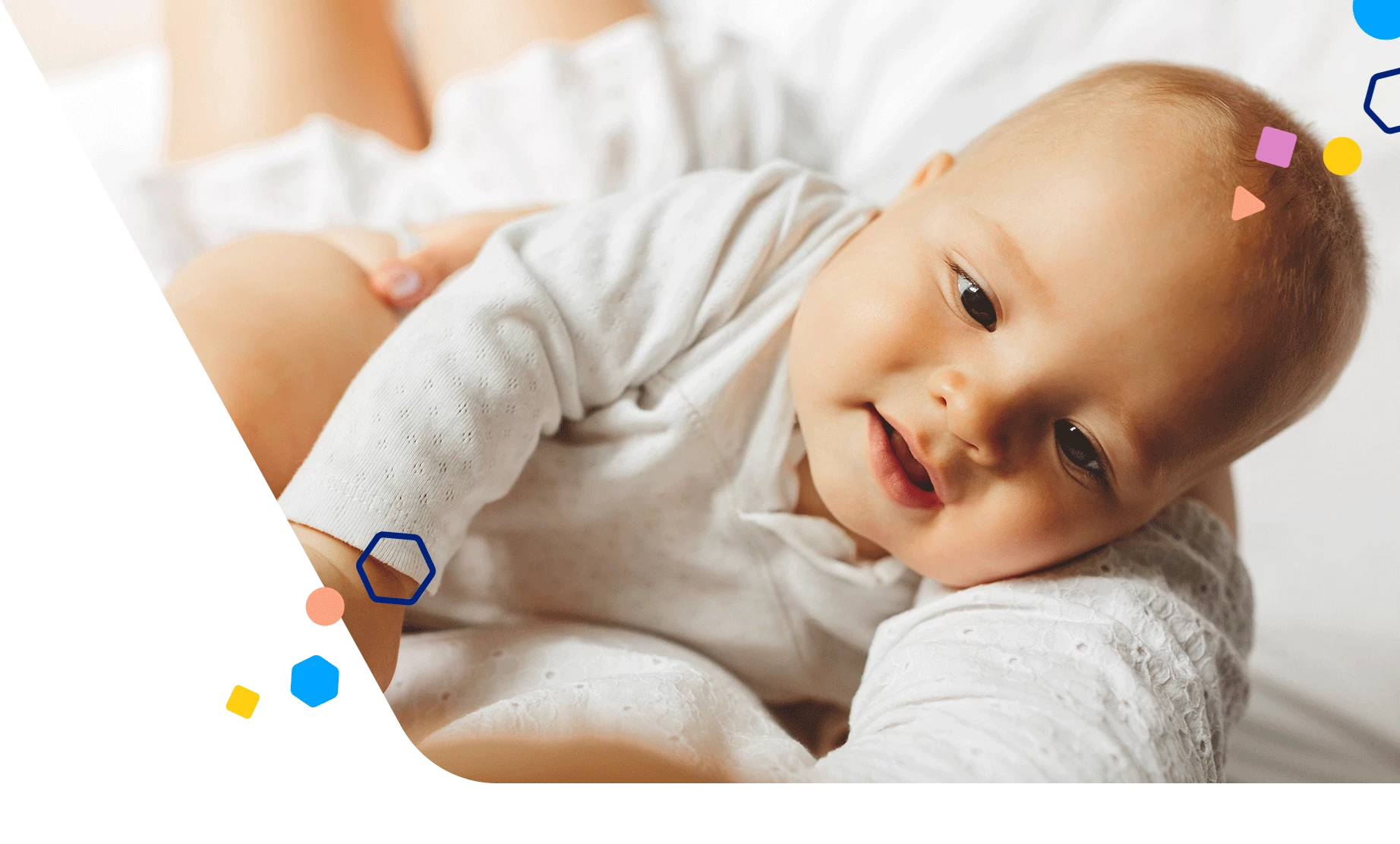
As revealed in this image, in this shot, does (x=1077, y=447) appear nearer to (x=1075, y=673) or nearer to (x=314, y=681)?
(x=1075, y=673)

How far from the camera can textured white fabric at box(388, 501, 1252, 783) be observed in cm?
Answer: 31

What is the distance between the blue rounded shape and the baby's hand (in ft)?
1.32

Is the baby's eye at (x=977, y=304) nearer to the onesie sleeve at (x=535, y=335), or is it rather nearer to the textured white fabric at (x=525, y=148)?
the onesie sleeve at (x=535, y=335)

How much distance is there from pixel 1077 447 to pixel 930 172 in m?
0.14

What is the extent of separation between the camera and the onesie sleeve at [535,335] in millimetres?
355

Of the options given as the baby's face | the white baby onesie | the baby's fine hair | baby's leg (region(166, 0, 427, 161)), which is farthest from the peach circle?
baby's leg (region(166, 0, 427, 161))

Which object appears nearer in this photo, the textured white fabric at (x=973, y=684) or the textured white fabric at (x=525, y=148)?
the textured white fabric at (x=973, y=684)

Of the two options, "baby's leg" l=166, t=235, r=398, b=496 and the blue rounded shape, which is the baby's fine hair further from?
"baby's leg" l=166, t=235, r=398, b=496

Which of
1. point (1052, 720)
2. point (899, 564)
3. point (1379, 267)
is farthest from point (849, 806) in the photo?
point (1379, 267)

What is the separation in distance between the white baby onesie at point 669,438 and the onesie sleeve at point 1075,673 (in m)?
0.06

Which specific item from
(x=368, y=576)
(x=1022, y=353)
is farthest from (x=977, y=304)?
(x=368, y=576)

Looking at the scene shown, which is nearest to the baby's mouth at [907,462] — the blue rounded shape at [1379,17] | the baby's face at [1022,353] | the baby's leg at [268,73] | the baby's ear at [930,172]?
the baby's face at [1022,353]

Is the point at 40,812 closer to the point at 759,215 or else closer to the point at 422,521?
the point at 422,521

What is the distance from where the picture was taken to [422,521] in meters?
0.36
